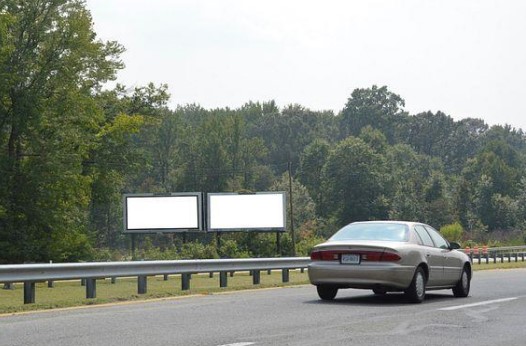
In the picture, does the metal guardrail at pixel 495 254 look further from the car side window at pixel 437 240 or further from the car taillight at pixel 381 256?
the car taillight at pixel 381 256

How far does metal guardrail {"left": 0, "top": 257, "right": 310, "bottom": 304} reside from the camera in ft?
50.3

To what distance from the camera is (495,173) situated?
14538 cm

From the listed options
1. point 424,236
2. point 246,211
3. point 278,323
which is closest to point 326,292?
point 424,236

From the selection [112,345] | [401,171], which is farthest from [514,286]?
[401,171]

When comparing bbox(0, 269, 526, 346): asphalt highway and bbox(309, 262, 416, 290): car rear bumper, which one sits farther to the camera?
bbox(309, 262, 416, 290): car rear bumper

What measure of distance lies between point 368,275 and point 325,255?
897 millimetres

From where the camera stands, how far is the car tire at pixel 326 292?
15.9 meters

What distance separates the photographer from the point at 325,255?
51.3 feet

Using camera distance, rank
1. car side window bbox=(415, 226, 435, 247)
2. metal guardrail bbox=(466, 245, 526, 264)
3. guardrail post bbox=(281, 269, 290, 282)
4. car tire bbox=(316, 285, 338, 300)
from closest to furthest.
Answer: car tire bbox=(316, 285, 338, 300), car side window bbox=(415, 226, 435, 247), guardrail post bbox=(281, 269, 290, 282), metal guardrail bbox=(466, 245, 526, 264)

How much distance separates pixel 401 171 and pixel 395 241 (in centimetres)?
13245

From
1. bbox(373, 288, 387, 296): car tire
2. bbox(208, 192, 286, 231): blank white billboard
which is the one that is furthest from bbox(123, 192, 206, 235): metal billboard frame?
bbox(373, 288, 387, 296): car tire

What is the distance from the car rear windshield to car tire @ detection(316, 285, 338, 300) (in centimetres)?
83

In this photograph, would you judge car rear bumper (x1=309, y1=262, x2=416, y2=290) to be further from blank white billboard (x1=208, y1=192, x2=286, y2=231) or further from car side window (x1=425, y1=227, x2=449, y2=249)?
blank white billboard (x1=208, y1=192, x2=286, y2=231)

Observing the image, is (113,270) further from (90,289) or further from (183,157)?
(183,157)
